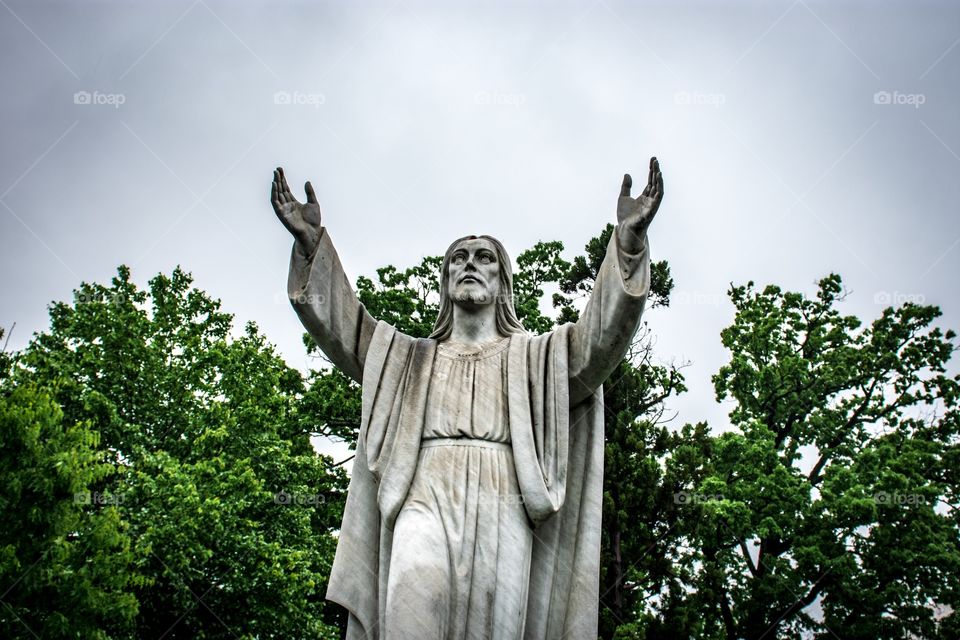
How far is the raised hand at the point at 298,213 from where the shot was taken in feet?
24.0

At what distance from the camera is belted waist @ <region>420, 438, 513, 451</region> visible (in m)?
6.87

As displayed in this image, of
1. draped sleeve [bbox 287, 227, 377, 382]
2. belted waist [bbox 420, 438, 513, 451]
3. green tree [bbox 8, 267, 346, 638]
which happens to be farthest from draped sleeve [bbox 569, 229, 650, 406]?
green tree [bbox 8, 267, 346, 638]

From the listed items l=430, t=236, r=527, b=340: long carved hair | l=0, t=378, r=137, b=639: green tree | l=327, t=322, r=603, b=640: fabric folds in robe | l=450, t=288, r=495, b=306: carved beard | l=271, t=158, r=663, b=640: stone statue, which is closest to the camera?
l=271, t=158, r=663, b=640: stone statue

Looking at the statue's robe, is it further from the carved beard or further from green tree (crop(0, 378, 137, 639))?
green tree (crop(0, 378, 137, 639))

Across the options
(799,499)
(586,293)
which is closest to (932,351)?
(799,499)

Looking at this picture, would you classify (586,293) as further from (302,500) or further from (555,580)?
(555,580)

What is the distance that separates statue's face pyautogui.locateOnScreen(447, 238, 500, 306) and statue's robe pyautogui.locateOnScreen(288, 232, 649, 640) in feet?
1.39

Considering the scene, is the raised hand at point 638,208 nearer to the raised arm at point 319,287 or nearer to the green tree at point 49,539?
the raised arm at point 319,287

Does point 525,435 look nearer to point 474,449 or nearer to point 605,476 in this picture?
point 474,449

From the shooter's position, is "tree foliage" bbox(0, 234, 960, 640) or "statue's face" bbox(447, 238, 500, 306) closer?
"statue's face" bbox(447, 238, 500, 306)

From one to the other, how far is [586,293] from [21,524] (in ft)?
54.5

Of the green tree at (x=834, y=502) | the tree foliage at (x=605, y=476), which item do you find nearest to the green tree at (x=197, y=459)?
the tree foliage at (x=605, y=476)

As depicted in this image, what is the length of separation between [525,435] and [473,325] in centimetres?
119

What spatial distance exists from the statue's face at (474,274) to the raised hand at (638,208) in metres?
1.20
